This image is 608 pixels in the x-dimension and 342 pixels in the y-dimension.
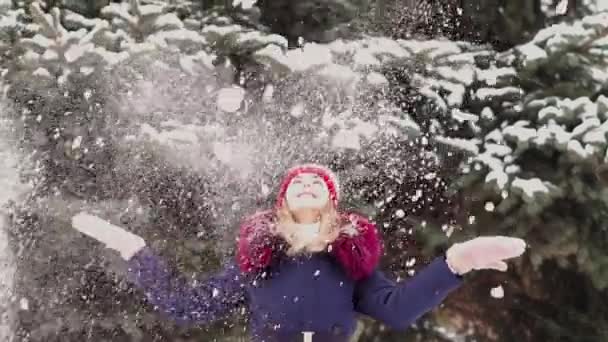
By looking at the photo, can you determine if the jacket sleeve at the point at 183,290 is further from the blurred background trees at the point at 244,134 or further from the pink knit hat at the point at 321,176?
the blurred background trees at the point at 244,134

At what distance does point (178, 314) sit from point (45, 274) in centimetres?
178

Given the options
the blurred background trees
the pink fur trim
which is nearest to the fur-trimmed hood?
the pink fur trim

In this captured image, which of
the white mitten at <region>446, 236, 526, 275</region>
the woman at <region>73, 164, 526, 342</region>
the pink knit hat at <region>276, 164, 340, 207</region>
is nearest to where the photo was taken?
the white mitten at <region>446, 236, 526, 275</region>

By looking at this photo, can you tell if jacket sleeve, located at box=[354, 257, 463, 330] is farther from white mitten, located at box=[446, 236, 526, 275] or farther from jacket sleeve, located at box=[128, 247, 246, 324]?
jacket sleeve, located at box=[128, 247, 246, 324]

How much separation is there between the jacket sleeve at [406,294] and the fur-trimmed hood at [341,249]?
62 millimetres

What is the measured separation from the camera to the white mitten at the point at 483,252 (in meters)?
2.11

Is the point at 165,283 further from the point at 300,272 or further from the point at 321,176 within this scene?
the point at 321,176

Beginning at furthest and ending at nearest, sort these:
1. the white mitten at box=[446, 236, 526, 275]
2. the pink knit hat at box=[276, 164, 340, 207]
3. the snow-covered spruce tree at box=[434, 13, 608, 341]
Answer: the snow-covered spruce tree at box=[434, 13, 608, 341], the pink knit hat at box=[276, 164, 340, 207], the white mitten at box=[446, 236, 526, 275]

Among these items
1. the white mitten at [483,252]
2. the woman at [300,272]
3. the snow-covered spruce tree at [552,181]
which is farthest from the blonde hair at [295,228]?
the snow-covered spruce tree at [552,181]

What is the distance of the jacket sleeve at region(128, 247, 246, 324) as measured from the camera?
8.20ft

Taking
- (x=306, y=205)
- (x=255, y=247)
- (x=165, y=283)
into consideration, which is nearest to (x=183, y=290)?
(x=165, y=283)

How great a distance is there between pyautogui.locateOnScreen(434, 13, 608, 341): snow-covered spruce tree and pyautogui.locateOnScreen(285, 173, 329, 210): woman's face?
127 centimetres

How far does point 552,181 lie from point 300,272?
1.58 m

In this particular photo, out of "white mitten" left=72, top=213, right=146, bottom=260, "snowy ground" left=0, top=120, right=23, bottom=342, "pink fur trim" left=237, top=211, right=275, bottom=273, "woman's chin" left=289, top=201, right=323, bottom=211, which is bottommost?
"snowy ground" left=0, top=120, right=23, bottom=342
